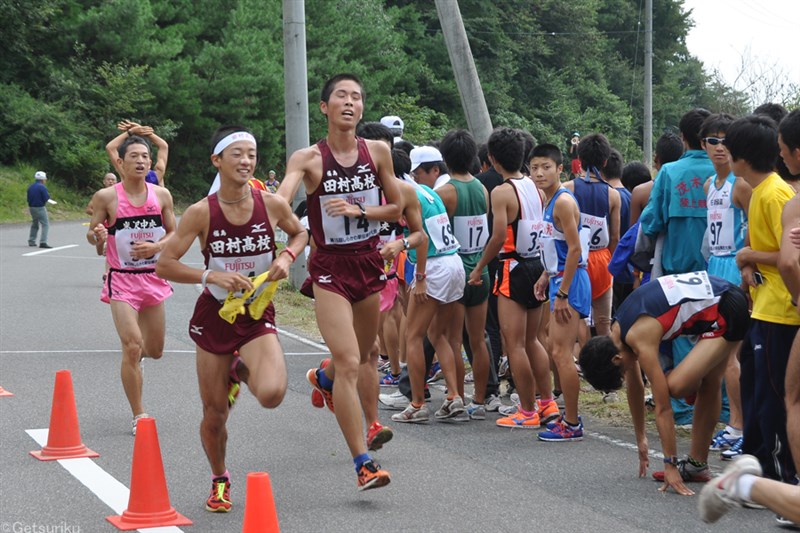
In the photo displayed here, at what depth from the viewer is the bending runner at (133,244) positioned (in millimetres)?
9016

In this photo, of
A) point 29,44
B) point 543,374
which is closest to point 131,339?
point 543,374

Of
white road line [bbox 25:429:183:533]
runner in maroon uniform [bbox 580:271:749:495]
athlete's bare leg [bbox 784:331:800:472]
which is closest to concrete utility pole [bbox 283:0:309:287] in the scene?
white road line [bbox 25:429:183:533]

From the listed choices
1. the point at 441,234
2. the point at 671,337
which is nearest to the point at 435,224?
the point at 441,234

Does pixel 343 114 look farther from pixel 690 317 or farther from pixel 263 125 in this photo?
pixel 263 125

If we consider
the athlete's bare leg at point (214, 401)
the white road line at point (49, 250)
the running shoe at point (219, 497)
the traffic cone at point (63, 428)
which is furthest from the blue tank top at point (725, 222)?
the white road line at point (49, 250)

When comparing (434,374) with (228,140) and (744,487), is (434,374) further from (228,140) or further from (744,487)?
(744,487)

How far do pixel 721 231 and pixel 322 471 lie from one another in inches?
125

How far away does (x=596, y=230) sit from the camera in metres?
10.3

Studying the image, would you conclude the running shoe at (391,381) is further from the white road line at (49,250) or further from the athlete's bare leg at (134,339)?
the white road line at (49,250)

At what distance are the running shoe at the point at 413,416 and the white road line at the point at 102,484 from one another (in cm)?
264

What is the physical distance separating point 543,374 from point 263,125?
4592cm

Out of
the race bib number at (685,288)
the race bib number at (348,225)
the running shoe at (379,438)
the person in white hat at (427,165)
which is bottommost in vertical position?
the running shoe at (379,438)

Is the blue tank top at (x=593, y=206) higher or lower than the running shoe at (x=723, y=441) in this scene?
higher

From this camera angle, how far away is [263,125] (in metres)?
53.9
